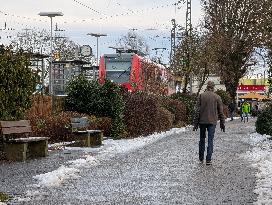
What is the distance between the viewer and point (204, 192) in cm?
1005

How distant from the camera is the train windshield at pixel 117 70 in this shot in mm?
38375

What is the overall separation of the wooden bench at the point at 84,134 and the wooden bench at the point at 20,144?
143 inches

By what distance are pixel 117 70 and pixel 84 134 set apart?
18.9 metres

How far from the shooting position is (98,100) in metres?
24.8

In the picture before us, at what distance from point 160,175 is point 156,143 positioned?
32.5 ft

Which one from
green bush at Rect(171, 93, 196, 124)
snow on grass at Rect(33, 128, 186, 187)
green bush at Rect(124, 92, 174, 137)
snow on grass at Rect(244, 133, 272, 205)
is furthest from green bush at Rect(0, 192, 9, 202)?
green bush at Rect(171, 93, 196, 124)

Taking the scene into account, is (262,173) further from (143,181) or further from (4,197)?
(4,197)

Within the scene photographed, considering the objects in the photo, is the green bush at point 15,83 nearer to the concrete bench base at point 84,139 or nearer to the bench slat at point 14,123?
the bench slat at point 14,123

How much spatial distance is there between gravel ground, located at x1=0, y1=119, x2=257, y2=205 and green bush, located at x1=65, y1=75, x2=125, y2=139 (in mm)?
7085

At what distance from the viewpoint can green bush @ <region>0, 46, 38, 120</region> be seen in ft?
53.2

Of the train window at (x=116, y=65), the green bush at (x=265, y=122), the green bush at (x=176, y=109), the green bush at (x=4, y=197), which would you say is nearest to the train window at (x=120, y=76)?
the train window at (x=116, y=65)

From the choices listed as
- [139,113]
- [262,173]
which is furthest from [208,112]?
[139,113]

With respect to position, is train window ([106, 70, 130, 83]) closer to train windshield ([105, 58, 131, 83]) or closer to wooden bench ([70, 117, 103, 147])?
train windshield ([105, 58, 131, 83])

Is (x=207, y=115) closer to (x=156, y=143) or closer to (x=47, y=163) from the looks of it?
(x=47, y=163)
